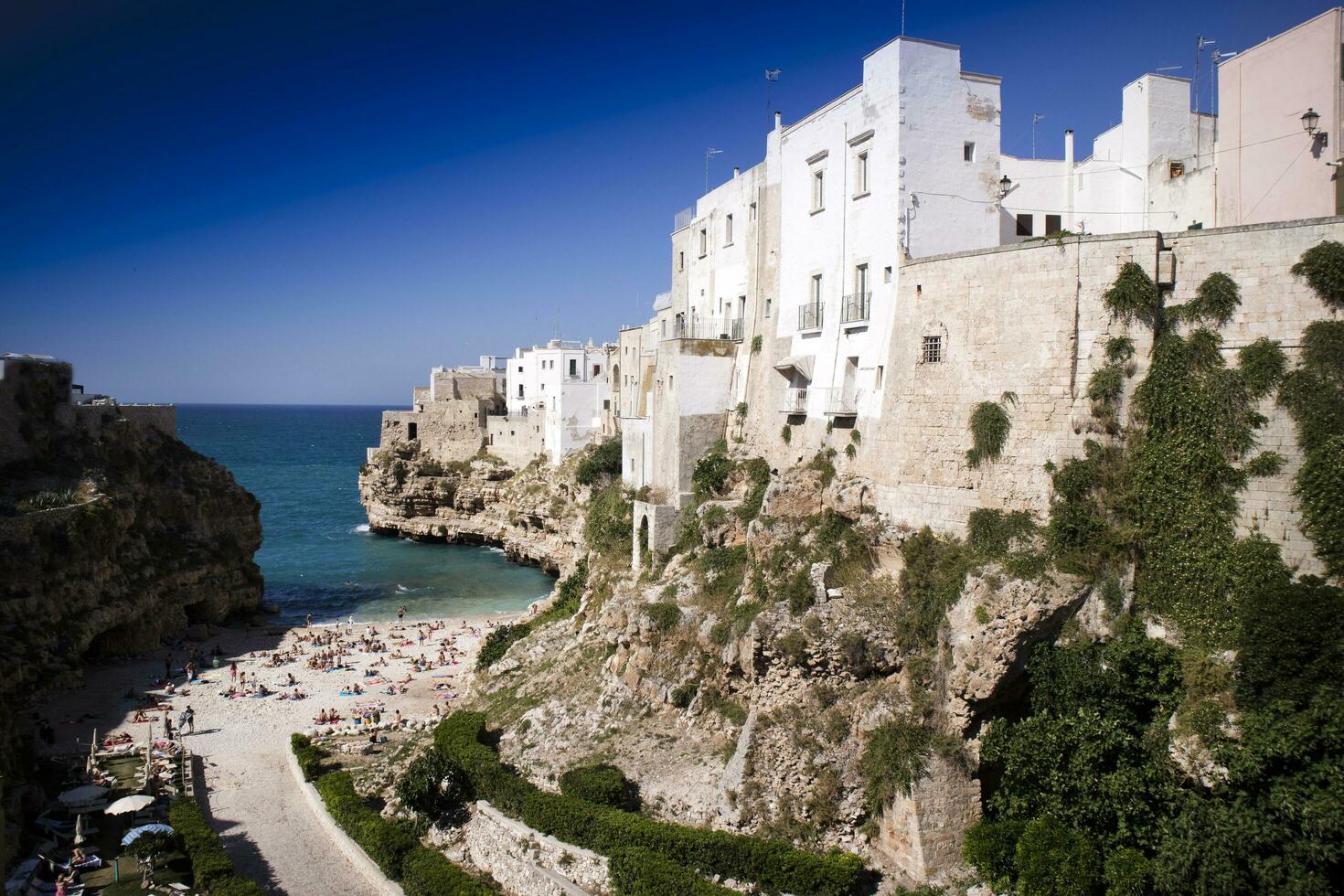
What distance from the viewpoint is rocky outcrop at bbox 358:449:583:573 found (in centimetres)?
6031

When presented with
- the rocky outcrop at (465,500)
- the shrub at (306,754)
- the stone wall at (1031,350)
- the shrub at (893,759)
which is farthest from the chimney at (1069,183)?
the rocky outcrop at (465,500)

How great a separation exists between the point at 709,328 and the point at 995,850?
70.9 feet

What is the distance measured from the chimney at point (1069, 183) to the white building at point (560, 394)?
34.9 meters

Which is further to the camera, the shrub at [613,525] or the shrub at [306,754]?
the shrub at [613,525]

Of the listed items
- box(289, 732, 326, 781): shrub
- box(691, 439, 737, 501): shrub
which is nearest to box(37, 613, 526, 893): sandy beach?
box(289, 732, 326, 781): shrub

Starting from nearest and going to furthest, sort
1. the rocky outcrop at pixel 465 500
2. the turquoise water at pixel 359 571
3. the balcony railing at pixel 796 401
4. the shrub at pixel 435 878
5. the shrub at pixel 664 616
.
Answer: the shrub at pixel 435 878
the shrub at pixel 664 616
the balcony railing at pixel 796 401
the turquoise water at pixel 359 571
the rocky outcrop at pixel 465 500

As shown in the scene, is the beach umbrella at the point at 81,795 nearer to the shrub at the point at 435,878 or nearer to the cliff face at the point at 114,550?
the shrub at the point at 435,878

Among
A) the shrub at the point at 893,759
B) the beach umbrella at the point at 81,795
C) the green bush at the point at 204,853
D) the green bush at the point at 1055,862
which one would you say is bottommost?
the green bush at the point at 204,853

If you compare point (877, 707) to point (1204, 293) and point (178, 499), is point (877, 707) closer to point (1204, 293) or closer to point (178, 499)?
point (1204, 293)

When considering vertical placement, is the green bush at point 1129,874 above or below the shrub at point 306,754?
above

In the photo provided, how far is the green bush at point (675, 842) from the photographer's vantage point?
17203 millimetres

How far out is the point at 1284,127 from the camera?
Result: 1933 centimetres

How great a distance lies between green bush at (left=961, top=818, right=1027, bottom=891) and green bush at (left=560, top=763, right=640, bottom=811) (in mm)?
7150

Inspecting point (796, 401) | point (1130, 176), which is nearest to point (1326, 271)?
point (1130, 176)
